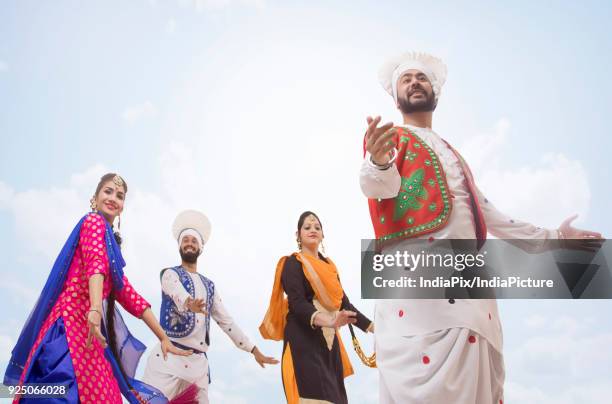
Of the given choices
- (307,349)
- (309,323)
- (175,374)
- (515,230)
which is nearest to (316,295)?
(309,323)

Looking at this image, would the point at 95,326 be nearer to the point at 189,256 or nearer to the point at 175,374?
the point at 175,374

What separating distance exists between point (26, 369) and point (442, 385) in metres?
1.95

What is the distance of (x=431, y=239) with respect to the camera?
288 cm

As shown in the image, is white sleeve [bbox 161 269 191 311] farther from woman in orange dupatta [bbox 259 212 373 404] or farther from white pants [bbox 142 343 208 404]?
woman in orange dupatta [bbox 259 212 373 404]

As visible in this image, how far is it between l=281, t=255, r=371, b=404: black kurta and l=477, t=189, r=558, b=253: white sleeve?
56.4 inches

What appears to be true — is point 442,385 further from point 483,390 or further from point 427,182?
point 427,182

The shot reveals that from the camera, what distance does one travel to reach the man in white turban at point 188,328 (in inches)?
199

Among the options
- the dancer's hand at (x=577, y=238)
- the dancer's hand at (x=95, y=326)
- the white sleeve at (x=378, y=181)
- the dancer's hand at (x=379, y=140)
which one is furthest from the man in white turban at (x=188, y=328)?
the dancer's hand at (x=577, y=238)

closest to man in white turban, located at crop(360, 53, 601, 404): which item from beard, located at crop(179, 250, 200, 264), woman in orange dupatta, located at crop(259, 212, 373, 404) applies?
woman in orange dupatta, located at crop(259, 212, 373, 404)

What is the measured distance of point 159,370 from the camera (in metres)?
5.08

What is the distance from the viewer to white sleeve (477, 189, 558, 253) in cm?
320

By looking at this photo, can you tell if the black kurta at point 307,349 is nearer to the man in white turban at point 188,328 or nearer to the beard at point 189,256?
the man in white turban at point 188,328

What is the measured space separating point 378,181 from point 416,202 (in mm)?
222

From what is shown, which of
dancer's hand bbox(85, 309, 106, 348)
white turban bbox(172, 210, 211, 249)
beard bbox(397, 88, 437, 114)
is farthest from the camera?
white turban bbox(172, 210, 211, 249)
